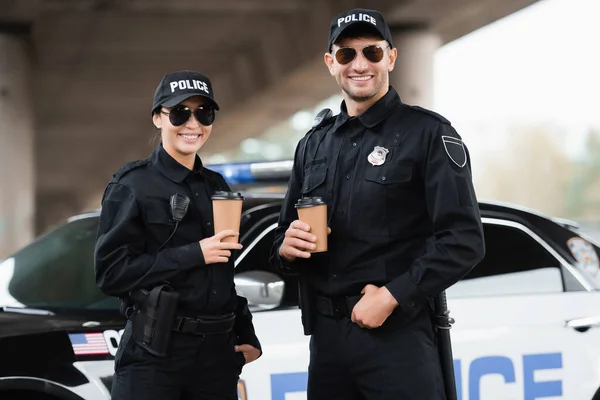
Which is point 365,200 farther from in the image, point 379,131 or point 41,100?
point 41,100

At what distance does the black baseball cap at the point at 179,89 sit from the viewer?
288 cm

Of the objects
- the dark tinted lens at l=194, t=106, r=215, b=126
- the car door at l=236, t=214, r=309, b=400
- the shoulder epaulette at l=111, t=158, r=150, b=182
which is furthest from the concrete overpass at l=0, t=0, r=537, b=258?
the shoulder epaulette at l=111, t=158, r=150, b=182

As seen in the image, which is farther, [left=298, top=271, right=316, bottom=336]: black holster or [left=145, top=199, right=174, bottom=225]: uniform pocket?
[left=298, top=271, right=316, bottom=336]: black holster

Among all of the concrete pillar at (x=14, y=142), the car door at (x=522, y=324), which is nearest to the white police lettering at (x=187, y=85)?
the car door at (x=522, y=324)

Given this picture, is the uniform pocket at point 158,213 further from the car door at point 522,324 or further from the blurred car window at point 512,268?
the blurred car window at point 512,268

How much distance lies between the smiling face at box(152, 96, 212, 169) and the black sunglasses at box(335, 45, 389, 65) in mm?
450

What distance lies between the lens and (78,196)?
159ft

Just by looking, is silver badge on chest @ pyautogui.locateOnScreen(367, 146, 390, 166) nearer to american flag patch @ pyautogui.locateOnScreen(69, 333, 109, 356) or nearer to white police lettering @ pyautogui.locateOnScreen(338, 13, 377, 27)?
white police lettering @ pyautogui.locateOnScreen(338, 13, 377, 27)

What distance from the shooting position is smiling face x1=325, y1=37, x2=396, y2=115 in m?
2.88

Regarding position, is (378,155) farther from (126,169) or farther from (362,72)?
(126,169)

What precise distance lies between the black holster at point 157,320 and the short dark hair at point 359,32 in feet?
3.19

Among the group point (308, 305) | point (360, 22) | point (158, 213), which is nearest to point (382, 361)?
point (308, 305)

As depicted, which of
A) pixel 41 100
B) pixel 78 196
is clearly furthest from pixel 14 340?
pixel 78 196

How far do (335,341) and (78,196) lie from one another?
47.1m
